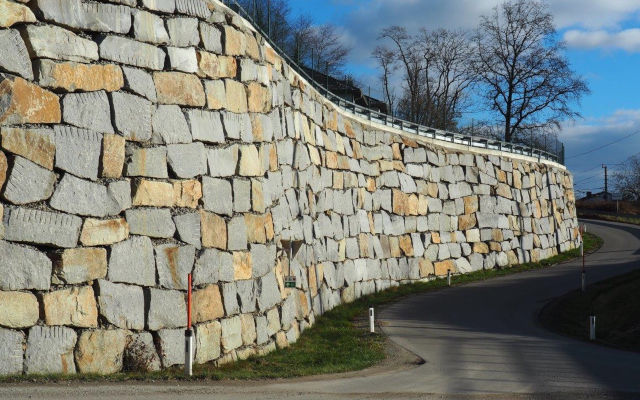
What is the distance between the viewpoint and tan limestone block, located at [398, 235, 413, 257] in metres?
29.7

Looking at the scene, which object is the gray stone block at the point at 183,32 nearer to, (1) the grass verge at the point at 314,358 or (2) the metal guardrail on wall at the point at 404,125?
(2) the metal guardrail on wall at the point at 404,125

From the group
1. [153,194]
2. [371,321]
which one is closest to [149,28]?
[153,194]

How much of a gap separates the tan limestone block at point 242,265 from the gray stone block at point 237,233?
128mm

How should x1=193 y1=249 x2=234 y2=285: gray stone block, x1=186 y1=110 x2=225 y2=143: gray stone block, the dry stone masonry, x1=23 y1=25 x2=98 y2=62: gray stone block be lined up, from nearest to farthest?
the dry stone masonry
x1=23 y1=25 x2=98 y2=62: gray stone block
x1=193 y1=249 x2=234 y2=285: gray stone block
x1=186 y1=110 x2=225 y2=143: gray stone block

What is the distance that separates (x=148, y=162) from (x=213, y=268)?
7.41 feet

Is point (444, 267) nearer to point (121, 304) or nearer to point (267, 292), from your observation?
point (267, 292)

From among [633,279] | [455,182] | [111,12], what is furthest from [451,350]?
[455,182]

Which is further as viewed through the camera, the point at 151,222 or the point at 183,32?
the point at 183,32

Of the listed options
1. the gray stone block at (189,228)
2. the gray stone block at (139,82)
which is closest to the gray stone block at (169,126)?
the gray stone block at (139,82)

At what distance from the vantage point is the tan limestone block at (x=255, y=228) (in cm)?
1579

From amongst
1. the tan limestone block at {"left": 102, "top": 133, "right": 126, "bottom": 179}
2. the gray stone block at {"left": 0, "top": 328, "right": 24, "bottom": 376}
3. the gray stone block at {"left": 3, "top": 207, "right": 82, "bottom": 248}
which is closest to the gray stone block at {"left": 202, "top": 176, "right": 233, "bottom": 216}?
the tan limestone block at {"left": 102, "top": 133, "right": 126, "bottom": 179}

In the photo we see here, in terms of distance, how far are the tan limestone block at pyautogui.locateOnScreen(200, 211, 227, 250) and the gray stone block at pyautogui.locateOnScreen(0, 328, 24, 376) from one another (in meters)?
4.06

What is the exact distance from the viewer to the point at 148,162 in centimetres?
1334

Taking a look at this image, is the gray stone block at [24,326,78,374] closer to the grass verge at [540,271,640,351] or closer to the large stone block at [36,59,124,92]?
the large stone block at [36,59,124,92]
